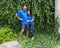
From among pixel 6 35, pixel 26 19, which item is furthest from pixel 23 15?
pixel 6 35

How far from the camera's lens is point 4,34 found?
9.97 metres

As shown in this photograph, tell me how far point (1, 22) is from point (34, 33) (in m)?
1.65

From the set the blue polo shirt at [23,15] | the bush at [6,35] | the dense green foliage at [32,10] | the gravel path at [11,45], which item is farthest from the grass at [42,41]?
the blue polo shirt at [23,15]

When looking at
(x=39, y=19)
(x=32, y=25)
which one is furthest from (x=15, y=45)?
(x=39, y=19)

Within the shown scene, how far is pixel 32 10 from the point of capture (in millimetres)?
10711

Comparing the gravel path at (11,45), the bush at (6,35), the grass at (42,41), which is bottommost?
the grass at (42,41)

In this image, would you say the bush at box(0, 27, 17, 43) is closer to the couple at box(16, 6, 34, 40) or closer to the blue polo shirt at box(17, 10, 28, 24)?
the couple at box(16, 6, 34, 40)

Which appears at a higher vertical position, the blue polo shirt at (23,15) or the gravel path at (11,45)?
the blue polo shirt at (23,15)

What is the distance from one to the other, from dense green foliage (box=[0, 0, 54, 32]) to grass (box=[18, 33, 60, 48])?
0.66m

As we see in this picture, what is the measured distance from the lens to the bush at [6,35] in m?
9.88

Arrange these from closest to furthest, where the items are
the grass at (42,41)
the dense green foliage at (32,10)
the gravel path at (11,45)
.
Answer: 1. the gravel path at (11,45)
2. the grass at (42,41)
3. the dense green foliage at (32,10)

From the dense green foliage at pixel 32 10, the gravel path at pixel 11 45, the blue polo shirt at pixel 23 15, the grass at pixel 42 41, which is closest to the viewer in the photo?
the gravel path at pixel 11 45

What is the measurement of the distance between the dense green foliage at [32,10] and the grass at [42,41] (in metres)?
0.66

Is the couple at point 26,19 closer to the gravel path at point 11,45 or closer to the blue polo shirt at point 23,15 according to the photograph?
the blue polo shirt at point 23,15
